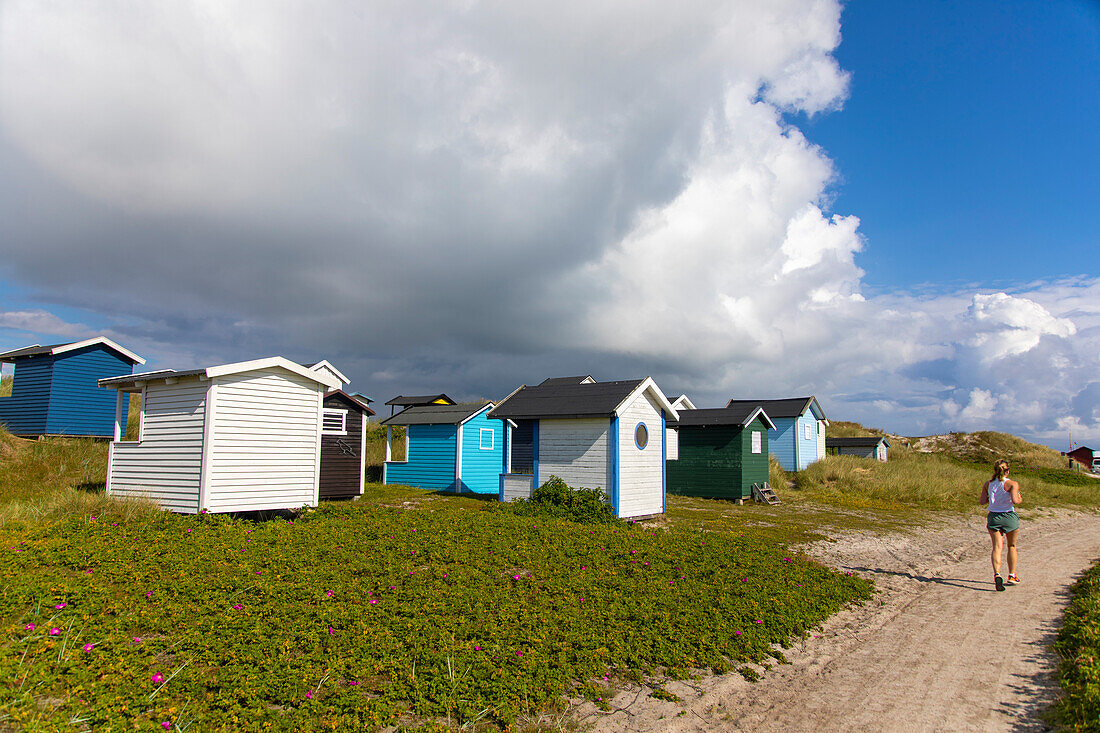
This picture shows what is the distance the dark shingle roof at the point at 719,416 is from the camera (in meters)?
25.8

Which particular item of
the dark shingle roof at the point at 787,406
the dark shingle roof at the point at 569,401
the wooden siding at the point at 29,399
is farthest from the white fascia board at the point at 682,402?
the wooden siding at the point at 29,399

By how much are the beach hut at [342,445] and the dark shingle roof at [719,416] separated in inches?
534

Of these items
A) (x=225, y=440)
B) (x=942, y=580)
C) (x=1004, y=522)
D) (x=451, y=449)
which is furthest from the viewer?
(x=451, y=449)

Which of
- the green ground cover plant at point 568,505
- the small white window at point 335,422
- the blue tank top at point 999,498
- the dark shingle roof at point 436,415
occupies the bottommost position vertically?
the green ground cover plant at point 568,505

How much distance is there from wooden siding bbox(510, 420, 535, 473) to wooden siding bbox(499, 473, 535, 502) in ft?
2.94

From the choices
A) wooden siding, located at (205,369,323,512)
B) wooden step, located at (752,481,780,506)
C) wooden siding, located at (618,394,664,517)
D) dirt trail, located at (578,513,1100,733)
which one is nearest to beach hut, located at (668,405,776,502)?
wooden step, located at (752,481,780,506)

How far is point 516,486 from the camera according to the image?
65.2 feet

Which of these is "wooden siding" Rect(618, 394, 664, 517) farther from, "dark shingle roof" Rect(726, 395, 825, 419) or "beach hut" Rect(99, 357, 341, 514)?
"dark shingle roof" Rect(726, 395, 825, 419)

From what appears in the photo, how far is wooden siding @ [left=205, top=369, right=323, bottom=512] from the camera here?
13.5 m

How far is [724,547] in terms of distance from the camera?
1284 centimetres

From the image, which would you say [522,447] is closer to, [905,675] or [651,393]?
[651,393]

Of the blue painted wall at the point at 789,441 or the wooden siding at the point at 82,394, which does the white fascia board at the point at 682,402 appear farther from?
the wooden siding at the point at 82,394

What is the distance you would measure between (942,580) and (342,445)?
17.6m

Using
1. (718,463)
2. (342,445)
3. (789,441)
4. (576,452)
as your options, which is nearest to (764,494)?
(718,463)
